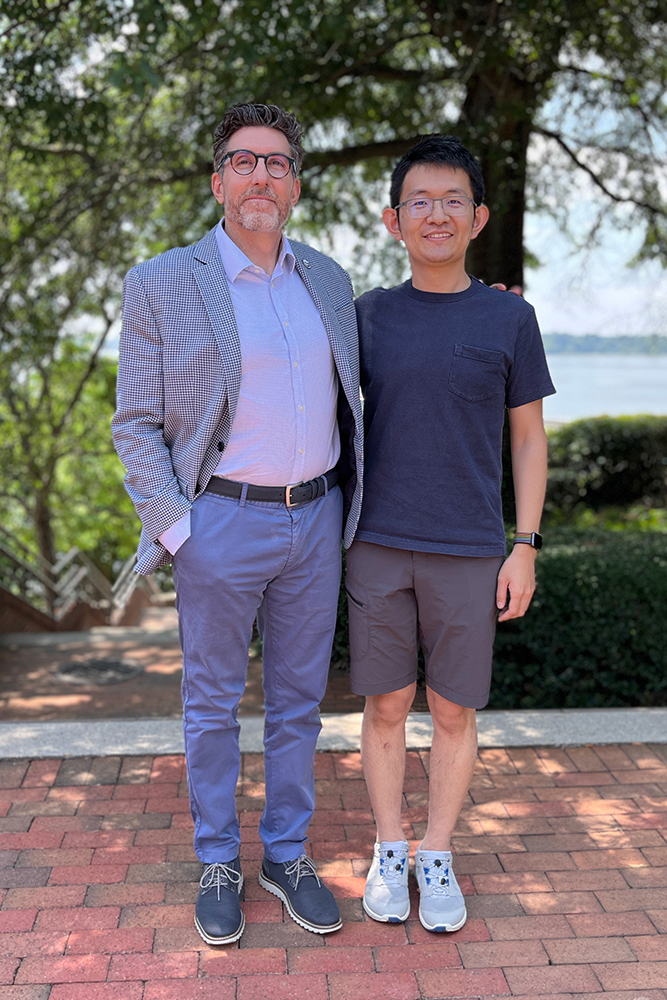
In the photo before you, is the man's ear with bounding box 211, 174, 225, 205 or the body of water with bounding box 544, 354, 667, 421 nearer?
the man's ear with bounding box 211, 174, 225, 205

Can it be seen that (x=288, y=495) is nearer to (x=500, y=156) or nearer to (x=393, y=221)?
(x=393, y=221)

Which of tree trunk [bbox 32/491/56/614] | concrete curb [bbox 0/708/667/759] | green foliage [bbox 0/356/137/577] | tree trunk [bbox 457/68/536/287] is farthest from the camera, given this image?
tree trunk [bbox 32/491/56/614]

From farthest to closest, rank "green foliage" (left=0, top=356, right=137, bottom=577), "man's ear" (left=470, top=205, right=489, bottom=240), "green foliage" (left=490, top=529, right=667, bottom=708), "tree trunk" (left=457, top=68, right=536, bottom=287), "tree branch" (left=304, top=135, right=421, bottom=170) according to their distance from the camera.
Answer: "green foliage" (left=0, top=356, right=137, bottom=577) → "tree branch" (left=304, top=135, right=421, bottom=170) → "tree trunk" (left=457, top=68, right=536, bottom=287) → "green foliage" (left=490, top=529, right=667, bottom=708) → "man's ear" (left=470, top=205, right=489, bottom=240)

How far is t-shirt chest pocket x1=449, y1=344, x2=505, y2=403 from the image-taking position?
2434 mm

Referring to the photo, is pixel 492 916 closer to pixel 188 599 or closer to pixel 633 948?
pixel 633 948

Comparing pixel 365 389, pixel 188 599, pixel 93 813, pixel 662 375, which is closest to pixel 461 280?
pixel 365 389

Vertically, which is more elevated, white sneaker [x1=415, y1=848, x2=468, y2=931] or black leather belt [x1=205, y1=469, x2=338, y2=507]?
black leather belt [x1=205, y1=469, x2=338, y2=507]

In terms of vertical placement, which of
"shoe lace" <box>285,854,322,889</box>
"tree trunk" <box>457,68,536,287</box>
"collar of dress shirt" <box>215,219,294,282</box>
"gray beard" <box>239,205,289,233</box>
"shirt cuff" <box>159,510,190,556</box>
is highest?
"tree trunk" <box>457,68,536,287</box>

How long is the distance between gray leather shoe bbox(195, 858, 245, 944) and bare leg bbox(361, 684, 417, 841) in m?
0.45

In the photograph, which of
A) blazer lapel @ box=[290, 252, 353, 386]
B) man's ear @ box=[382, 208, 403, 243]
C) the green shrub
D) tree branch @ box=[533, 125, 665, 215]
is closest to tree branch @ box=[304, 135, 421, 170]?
tree branch @ box=[533, 125, 665, 215]

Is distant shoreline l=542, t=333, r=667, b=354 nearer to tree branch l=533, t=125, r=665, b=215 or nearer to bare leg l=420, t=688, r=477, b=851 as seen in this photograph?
tree branch l=533, t=125, r=665, b=215

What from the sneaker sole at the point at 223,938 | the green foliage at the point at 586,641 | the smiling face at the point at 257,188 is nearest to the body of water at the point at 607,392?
the green foliage at the point at 586,641

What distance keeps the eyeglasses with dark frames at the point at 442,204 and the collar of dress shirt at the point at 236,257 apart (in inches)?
14.2

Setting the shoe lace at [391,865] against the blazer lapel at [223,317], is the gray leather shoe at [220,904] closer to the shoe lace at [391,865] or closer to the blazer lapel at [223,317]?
the shoe lace at [391,865]
